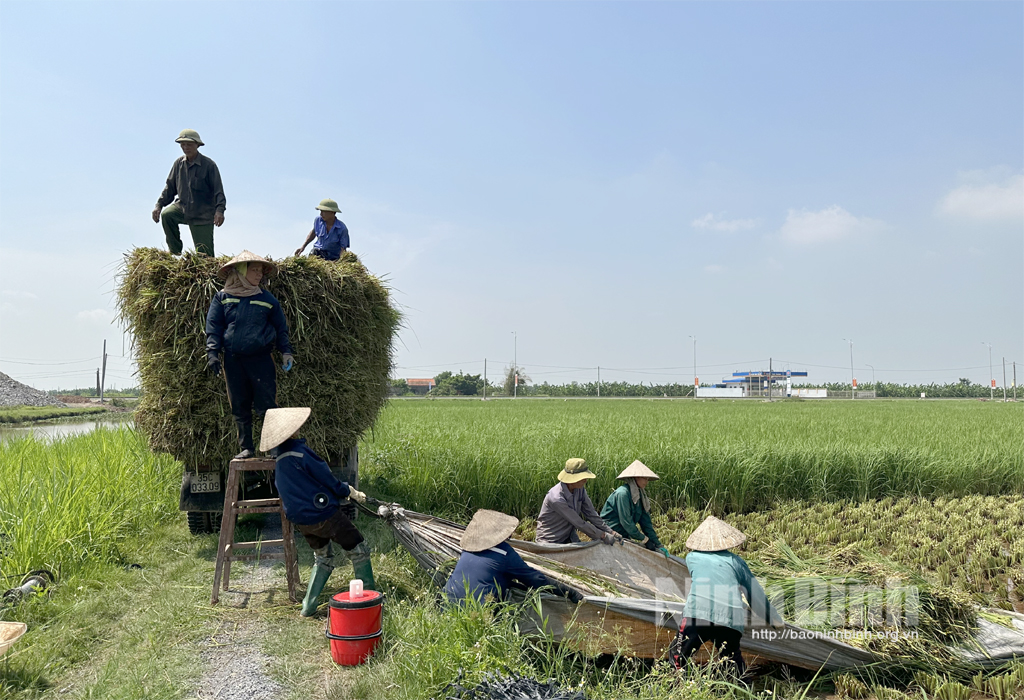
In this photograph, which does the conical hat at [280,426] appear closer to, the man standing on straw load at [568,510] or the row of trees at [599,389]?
the man standing on straw load at [568,510]

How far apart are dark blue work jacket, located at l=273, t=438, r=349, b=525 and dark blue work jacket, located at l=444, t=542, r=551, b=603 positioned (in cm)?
109

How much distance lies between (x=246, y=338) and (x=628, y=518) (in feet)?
11.5

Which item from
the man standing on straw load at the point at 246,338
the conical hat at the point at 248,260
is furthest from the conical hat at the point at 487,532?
the conical hat at the point at 248,260

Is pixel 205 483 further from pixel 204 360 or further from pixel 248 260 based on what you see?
pixel 248 260

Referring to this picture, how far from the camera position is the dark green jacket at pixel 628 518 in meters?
5.34

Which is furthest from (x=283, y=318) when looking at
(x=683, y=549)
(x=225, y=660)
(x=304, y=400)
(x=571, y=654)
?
(x=683, y=549)

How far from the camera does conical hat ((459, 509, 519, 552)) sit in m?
3.81

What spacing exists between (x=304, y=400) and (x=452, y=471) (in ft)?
8.80

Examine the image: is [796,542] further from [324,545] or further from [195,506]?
[195,506]

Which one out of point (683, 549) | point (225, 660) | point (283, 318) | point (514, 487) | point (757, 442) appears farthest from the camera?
point (757, 442)

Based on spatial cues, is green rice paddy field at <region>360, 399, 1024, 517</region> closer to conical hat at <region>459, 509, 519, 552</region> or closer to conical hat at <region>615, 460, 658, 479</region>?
conical hat at <region>615, 460, 658, 479</region>

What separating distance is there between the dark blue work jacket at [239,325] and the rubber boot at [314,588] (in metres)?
1.87

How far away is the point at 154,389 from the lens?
5.84m

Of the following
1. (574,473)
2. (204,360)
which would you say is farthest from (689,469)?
(204,360)
